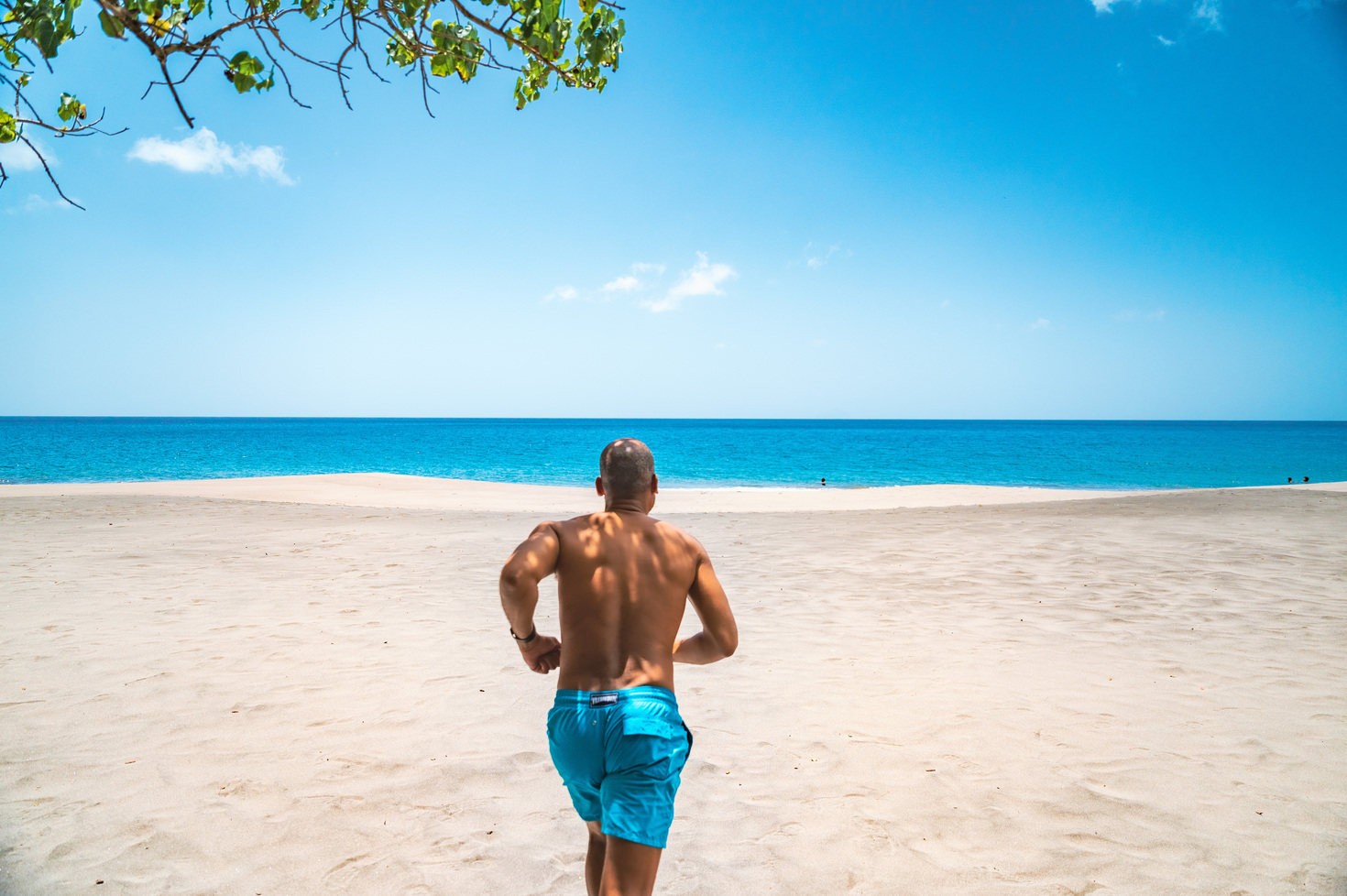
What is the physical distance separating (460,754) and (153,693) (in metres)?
2.49

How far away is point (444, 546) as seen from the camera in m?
11.3

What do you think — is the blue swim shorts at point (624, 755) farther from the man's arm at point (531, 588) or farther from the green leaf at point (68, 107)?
the green leaf at point (68, 107)

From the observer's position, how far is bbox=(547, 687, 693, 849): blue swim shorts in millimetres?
2227

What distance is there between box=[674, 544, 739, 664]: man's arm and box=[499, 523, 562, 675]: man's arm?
467mm

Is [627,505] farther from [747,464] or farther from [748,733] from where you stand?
[747,464]

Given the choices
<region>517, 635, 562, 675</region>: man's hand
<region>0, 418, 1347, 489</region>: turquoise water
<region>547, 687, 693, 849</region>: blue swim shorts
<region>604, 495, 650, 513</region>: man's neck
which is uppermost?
<region>604, 495, 650, 513</region>: man's neck

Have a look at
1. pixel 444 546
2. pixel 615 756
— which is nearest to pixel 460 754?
pixel 615 756

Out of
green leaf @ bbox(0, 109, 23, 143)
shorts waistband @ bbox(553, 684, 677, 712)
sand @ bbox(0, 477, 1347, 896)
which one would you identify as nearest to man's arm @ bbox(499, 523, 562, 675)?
shorts waistband @ bbox(553, 684, 677, 712)

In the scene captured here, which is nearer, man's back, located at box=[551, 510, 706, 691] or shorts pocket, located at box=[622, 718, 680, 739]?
shorts pocket, located at box=[622, 718, 680, 739]

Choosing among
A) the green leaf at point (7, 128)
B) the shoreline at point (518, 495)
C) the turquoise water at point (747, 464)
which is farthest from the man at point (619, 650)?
the turquoise water at point (747, 464)

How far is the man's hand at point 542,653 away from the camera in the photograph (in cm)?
240

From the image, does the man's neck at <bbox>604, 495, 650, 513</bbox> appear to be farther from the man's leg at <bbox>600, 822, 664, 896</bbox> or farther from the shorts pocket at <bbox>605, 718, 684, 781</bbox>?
the man's leg at <bbox>600, 822, 664, 896</bbox>

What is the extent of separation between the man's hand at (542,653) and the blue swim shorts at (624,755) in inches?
5.4

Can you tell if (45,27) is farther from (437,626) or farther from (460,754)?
(437,626)
